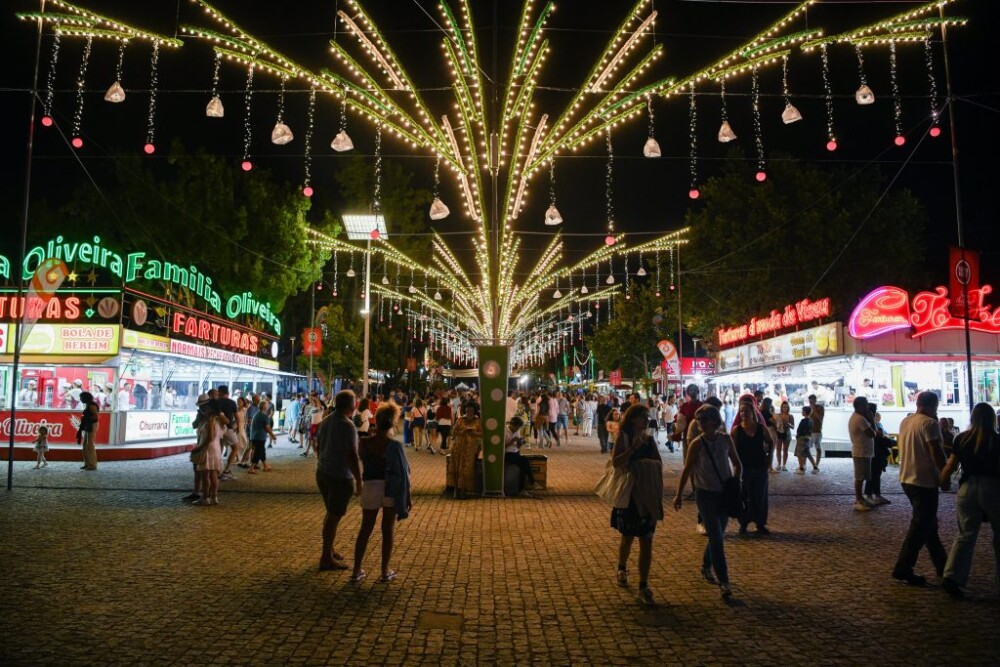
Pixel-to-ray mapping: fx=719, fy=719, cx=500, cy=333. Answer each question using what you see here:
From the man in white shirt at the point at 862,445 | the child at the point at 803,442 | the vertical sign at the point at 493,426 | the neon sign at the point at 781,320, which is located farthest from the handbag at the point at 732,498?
the neon sign at the point at 781,320

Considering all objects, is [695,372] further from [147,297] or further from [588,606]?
[588,606]

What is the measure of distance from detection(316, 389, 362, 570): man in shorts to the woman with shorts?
0.33 meters

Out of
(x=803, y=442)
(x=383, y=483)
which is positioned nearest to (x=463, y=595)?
(x=383, y=483)

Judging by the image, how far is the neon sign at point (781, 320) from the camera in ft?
74.5

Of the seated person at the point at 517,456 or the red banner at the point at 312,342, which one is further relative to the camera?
the red banner at the point at 312,342

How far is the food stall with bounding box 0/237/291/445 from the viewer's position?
18.2m

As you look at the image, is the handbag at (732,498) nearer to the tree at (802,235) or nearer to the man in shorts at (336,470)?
the man in shorts at (336,470)

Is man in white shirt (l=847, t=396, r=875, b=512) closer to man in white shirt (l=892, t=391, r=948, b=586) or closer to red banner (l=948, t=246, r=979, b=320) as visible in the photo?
red banner (l=948, t=246, r=979, b=320)

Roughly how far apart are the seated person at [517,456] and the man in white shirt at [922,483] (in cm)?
659

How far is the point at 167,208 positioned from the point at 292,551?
25409mm

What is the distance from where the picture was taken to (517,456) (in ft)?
40.4

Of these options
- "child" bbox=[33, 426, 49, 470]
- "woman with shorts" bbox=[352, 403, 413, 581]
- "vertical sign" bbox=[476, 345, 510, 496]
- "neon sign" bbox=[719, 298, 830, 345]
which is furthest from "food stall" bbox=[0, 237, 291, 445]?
"neon sign" bbox=[719, 298, 830, 345]

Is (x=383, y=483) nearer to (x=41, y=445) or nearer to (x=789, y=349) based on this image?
(x=41, y=445)

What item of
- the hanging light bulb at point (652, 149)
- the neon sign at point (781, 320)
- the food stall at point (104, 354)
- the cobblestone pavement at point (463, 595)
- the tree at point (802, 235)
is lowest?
the cobblestone pavement at point (463, 595)
